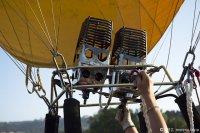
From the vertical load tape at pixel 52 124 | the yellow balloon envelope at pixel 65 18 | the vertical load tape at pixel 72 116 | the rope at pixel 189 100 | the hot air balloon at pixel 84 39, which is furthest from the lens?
the yellow balloon envelope at pixel 65 18

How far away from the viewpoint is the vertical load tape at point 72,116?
2.48 m

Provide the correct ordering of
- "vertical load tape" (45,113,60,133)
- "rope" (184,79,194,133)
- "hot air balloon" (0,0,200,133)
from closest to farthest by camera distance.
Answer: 1. "rope" (184,79,194,133)
2. "vertical load tape" (45,113,60,133)
3. "hot air balloon" (0,0,200,133)

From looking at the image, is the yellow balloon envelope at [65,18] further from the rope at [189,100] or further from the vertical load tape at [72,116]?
the rope at [189,100]

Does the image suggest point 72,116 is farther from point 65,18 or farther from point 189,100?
point 65,18

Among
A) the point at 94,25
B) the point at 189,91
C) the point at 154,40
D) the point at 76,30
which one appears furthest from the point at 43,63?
the point at 189,91

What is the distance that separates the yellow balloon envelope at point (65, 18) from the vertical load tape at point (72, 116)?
3.05 metres

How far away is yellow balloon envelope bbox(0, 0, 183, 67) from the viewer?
5910 mm

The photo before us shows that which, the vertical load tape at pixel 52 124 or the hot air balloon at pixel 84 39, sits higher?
the hot air balloon at pixel 84 39

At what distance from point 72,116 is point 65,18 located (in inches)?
160

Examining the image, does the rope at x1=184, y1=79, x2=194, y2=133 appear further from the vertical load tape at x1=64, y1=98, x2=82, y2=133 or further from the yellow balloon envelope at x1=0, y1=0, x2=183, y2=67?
the yellow balloon envelope at x1=0, y1=0, x2=183, y2=67

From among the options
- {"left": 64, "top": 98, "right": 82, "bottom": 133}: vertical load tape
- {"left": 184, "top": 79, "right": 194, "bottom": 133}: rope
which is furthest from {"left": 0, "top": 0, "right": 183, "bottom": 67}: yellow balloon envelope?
{"left": 184, "top": 79, "right": 194, "bottom": 133}: rope

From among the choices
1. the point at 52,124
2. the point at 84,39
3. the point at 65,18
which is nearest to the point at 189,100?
the point at 52,124

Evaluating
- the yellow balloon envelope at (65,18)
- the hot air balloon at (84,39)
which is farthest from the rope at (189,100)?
the yellow balloon envelope at (65,18)

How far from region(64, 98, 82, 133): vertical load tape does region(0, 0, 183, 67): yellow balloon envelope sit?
3.05m
